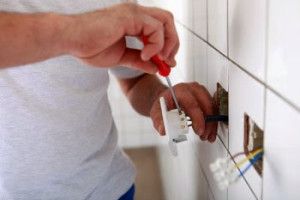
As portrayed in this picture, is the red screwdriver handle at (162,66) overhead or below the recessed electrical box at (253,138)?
overhead

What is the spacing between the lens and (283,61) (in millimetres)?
345

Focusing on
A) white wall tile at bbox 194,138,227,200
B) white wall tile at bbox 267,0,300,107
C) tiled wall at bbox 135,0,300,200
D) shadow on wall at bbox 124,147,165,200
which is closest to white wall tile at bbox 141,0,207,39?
tiled wall at bbox 135,0,300,200

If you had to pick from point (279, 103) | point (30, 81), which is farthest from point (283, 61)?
point (30, 81)

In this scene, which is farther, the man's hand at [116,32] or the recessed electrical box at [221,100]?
the recessed electrical box at [221,100]

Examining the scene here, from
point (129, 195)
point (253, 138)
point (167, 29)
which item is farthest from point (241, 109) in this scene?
point (129, 195)

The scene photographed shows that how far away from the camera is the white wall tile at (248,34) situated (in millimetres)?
399

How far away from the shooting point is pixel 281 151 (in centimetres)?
37

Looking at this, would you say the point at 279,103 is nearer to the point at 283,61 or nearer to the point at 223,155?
the point at 283,61

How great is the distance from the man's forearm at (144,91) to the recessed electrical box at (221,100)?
0.60ft

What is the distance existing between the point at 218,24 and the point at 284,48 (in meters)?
0.26

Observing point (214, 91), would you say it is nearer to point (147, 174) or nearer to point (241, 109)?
Answer: point (241, 109)

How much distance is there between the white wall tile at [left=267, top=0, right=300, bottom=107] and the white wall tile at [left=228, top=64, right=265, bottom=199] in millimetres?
47

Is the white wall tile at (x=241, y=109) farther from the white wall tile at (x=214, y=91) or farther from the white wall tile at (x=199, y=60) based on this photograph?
the white wall tile at (x=199, y=60)

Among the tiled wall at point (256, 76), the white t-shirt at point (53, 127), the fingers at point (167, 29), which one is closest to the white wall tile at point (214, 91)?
the tiled wall at point (256, 76)
